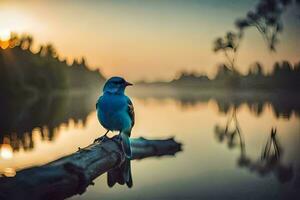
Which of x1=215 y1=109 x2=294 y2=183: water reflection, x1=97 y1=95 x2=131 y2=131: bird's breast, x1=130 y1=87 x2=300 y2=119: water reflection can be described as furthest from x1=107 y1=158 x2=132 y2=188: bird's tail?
x1=215 y1=109 x2=294 y2=183: water reflection

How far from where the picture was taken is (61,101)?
7.67ft

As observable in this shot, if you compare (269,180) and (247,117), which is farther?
(247,117)

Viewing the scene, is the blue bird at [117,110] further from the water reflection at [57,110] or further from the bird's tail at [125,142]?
the water reflection at [57,110]

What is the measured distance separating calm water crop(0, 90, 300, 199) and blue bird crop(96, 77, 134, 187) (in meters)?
0.24

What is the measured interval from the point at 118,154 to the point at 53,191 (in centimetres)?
33

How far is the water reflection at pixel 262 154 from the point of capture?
6.77ft

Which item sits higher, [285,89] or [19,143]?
[285,89]

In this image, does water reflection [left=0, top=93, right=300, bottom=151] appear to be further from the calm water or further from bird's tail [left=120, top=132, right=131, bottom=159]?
bird's tail [left=120, top=132, right=131, bottom=159]

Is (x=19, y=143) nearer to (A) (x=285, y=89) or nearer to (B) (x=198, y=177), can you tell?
(B) (x=198, y=177)

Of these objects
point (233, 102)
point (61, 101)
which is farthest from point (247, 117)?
point (61, 101)

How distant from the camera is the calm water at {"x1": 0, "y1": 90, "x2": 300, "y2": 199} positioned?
6.37 ft

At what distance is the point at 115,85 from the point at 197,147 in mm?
707

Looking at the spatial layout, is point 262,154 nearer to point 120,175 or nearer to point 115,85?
point 120,175

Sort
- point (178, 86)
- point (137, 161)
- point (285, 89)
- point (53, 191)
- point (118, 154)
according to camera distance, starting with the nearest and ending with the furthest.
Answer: point (53, 191) < point (118, 154) < point (137, 161) < point (178, 86) < point (285, 89)
